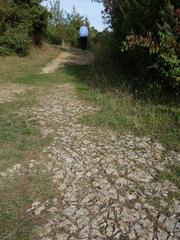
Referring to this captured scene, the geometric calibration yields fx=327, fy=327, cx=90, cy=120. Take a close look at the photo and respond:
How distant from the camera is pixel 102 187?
4488 millimetres

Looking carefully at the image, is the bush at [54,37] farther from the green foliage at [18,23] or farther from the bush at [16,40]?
the bush at [16,40]

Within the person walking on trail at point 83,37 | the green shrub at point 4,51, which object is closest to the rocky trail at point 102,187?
the green shrub at point 4,51

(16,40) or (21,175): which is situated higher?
(16,40)

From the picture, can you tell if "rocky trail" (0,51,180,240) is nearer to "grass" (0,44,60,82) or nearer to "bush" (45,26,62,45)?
"grass" (0,44,60,82)

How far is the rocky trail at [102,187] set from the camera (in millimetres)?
3723

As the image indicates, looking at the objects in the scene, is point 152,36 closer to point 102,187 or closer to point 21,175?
point 102,187

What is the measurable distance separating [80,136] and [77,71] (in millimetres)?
6981

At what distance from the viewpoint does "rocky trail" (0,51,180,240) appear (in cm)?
372

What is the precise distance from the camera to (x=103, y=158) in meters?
5.26

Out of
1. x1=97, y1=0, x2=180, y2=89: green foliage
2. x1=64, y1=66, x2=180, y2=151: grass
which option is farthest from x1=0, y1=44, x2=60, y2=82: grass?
x1=97, y1=0, x2=180, y2=89: green foliage

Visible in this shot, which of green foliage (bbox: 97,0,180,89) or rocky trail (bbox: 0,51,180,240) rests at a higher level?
green foliage (bbox: 97,0,180,89)

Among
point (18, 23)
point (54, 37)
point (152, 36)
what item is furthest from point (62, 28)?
point (152, 36)

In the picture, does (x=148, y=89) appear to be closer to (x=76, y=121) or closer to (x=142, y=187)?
(x=76, y=121)

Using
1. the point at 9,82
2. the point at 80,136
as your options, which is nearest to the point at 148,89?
the point at 80,136
